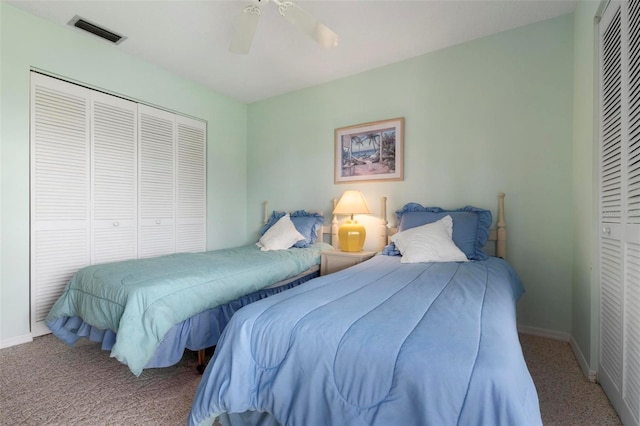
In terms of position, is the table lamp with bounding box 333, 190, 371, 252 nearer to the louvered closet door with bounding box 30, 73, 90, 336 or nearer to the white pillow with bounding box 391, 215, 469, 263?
the white pillow with bounding box 391, 215, 469, 263

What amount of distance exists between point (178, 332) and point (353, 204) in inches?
73.0

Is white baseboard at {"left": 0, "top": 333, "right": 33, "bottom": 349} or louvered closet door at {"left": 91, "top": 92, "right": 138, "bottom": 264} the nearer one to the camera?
white baseboard at {"left": 0, "top": 333, "right": 33, "bottom": 349}

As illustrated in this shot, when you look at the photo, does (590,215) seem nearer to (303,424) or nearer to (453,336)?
(453,336)

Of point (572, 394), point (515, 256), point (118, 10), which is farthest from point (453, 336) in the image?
point (118, 10)

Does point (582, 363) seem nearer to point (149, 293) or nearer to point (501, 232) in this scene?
point (501, 232)

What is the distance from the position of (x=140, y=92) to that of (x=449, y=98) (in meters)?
3.06

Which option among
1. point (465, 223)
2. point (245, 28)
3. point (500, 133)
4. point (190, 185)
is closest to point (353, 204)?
point (465, 223)

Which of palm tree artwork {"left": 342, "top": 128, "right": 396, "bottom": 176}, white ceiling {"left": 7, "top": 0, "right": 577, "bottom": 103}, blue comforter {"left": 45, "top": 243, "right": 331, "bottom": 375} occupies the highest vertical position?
white ceiling {"left": 7, "top": 0, "right": 577, "bottom": 103}

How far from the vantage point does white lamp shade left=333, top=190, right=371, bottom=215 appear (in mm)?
2914

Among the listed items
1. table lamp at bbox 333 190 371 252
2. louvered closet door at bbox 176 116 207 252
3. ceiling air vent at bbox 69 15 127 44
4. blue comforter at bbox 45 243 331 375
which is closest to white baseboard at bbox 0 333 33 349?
blue comforter at bbox 45 243 331 375

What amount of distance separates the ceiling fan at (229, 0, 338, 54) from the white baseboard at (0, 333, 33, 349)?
9.10ft

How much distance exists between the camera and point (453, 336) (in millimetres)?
908

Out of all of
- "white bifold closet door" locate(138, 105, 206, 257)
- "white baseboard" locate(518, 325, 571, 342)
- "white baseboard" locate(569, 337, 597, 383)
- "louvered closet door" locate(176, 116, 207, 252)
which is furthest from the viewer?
"louvered closet door" locate(176, 116, 207, 252)

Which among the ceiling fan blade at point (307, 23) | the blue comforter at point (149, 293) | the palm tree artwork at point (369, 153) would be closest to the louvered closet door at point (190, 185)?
the blue comforter at point (149, 293)
